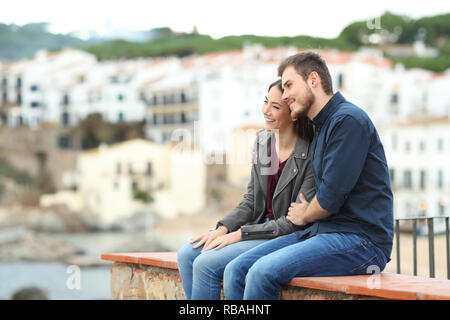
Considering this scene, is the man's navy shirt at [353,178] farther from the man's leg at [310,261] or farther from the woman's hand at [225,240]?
the woman's hand at [225,240]

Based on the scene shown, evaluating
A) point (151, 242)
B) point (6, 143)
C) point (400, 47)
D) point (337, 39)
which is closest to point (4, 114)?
point (6, 143)

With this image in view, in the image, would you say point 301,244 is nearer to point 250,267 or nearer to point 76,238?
point 250,267

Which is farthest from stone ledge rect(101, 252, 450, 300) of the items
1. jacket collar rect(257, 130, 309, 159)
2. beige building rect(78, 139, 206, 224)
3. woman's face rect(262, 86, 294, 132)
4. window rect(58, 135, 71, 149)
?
window rect(58, 135, 71, 149)

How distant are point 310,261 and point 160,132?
50975mm

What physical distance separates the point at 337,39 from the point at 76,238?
27.2 m

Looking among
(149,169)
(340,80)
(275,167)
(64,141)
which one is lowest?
(149,169)

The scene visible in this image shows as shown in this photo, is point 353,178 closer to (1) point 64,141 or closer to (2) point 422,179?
(2) point 422,179

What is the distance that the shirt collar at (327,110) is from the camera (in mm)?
2221

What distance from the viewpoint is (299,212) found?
2.27 m

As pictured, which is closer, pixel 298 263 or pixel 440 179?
pixel 298 263

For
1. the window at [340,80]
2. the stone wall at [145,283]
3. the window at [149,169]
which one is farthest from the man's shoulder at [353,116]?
the window at [149,169]

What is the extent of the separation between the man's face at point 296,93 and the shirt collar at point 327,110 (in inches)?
1.9

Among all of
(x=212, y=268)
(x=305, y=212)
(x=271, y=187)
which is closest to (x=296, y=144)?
(x=271, y=187)

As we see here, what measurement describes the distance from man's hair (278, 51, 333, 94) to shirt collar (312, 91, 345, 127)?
4 cm
